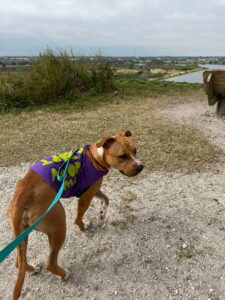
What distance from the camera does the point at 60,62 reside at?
11.8m

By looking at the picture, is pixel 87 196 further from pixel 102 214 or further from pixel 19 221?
pixel 19 221

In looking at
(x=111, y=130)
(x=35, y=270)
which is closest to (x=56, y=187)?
(x=35, y=270)

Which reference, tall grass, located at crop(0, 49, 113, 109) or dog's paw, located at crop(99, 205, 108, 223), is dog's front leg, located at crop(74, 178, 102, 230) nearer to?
dog's paw, located at crop(99, 205, 108, 223)

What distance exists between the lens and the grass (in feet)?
20.0

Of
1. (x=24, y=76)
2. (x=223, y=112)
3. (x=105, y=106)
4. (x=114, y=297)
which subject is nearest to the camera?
(x=114, y=297)

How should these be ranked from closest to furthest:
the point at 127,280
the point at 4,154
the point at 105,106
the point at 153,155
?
the point at 127,280 < the point at 153,155 < the point at 4,154 < the point at 105,106

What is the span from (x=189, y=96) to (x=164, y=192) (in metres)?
7.74

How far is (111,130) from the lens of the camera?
306 inches

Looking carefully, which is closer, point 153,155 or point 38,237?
point 38,237

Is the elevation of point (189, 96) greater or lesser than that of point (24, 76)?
lesser

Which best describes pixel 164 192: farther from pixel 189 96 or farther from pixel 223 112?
pixel 189 96

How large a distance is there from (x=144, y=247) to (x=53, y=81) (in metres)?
8.83

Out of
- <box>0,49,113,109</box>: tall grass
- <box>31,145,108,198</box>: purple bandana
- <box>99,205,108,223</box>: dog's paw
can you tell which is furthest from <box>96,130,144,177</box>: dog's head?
<box>0,49,113,109</box>: tall grass

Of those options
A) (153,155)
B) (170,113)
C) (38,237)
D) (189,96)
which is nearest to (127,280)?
(38,237)
